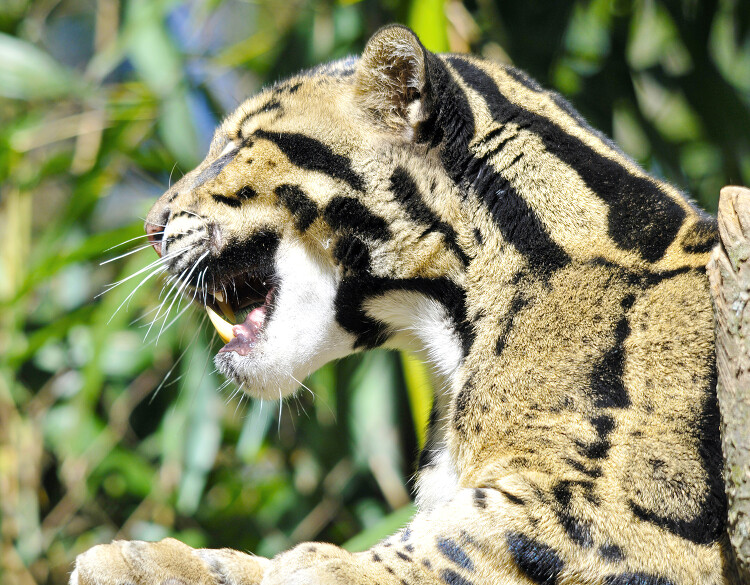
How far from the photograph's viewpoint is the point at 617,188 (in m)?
2.08

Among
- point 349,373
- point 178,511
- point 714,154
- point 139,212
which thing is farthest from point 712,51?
point 178,511

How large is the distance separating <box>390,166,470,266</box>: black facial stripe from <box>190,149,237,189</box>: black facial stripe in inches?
21.1

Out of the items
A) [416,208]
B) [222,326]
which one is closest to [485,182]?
[416,208]

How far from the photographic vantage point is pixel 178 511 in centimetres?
495

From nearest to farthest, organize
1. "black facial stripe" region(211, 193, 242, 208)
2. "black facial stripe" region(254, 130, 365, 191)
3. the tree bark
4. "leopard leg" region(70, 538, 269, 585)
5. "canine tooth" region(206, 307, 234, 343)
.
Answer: the tree bark < "leopard leg" region(70, 538, 269, 585) < "black facial stripe" region(254, 130, 365, 191) < "black facial stripe" region(211, 193, 242, 208) < "canine tooth" region(206, 307, 234, 343)

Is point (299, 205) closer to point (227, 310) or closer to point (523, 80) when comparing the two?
point (227, 310)

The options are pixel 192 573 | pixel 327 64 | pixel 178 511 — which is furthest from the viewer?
pixel 178 511

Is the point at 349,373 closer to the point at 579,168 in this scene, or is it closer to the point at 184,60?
the point at 184,60

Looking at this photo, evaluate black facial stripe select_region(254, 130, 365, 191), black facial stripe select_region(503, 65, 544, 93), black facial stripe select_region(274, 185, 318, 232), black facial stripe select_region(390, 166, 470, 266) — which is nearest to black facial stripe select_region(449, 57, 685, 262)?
black facial stripe select_region(503, 65, 544, 93)

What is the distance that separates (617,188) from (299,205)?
829 millimetres

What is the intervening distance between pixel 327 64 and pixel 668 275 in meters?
1.29

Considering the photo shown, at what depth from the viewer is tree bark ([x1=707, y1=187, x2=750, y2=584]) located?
5.03 feet

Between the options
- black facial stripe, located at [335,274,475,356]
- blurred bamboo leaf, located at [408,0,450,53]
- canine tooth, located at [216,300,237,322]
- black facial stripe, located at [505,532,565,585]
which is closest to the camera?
black facial stripe, located at [505,532,565,585]

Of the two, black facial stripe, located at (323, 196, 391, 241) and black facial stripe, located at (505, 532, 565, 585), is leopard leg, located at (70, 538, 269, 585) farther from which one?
black facial stripe, located at (323, 196, 391, 241)
